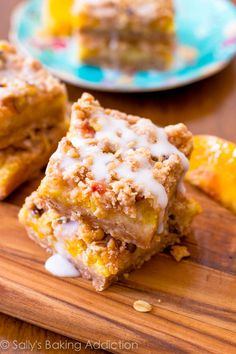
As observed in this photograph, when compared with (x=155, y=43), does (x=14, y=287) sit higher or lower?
lower

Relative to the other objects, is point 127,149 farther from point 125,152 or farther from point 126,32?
point 126,32

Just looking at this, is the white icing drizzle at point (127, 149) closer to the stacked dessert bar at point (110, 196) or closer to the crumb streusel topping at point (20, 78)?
the stacked dessert bar at point (110, 196)

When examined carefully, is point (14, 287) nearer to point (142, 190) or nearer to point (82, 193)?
point (82, 193)

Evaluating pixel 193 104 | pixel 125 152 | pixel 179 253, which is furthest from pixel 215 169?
pixel 193 104

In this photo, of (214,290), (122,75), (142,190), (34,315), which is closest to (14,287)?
(34,315)

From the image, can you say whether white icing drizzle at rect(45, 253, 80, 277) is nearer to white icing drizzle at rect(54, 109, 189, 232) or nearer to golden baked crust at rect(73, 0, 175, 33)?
white icing drizzle at rect(54, 109, 189, 232)

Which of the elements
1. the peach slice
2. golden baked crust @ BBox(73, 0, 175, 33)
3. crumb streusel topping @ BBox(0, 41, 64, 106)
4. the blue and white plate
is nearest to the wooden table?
the blue and white plate
